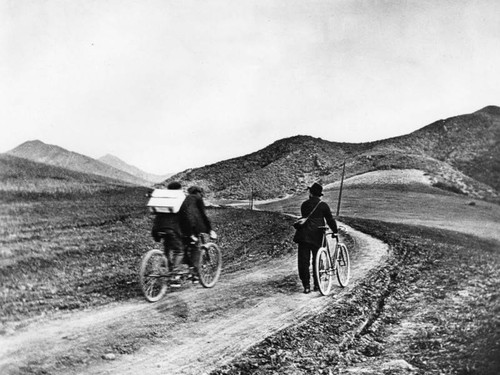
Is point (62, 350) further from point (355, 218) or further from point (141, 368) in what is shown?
point (355, 218)

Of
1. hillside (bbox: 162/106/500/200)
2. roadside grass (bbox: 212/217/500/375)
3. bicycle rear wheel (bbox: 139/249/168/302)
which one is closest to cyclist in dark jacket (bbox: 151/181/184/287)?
bicycle rear wheel (bbox: 139/249/168/302)

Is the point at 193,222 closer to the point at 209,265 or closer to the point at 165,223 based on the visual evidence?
the point at 165,223

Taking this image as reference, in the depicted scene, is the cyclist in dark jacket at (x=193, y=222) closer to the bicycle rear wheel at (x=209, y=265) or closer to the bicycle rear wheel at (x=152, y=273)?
the bicycle rear wheel at (x=209, y=265)

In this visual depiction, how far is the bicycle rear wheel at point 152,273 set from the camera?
25.5ft

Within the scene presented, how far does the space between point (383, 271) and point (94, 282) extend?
7857 mm

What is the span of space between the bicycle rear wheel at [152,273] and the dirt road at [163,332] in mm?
228

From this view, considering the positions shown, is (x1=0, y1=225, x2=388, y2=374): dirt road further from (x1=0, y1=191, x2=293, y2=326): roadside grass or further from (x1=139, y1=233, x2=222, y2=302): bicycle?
(x1=0, y1=191, x2=293, y2=326): roadside grass

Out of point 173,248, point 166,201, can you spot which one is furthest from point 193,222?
point 166,201

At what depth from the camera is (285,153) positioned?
26359mm

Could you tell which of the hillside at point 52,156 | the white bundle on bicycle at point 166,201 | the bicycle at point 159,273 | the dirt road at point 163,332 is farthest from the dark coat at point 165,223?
the hillside at point 52,156

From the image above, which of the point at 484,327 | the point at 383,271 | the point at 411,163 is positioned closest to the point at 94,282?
the point at 383,271

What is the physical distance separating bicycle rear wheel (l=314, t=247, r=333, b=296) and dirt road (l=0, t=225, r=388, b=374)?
0.74 ft

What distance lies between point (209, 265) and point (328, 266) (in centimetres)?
270

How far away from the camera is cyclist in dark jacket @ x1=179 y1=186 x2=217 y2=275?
870 centimetres
